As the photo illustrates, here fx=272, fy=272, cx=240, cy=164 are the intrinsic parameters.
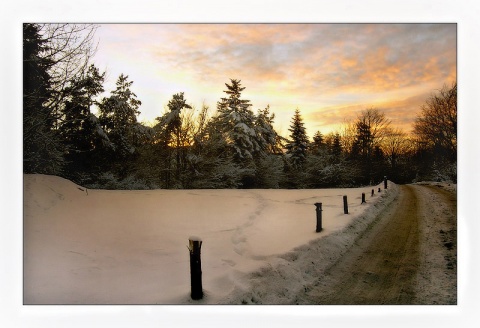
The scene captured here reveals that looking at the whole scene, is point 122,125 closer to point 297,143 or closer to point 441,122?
point 297,143

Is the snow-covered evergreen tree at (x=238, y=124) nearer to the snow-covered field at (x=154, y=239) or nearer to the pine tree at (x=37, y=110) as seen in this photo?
the snow-covered field at (x=154, y=239)

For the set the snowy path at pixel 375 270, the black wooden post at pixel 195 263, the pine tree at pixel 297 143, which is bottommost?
the snowy path at pixel 375 270

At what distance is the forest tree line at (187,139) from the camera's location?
12.3 ft

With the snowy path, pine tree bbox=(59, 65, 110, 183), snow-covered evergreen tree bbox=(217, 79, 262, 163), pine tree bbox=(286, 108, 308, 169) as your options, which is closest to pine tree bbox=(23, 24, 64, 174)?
pine tree bbox=(59, 65, 110, 183)

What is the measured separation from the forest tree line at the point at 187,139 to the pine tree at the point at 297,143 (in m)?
0.02

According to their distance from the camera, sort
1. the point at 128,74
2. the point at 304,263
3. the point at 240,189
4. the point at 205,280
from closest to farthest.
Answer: the point at 205,280, the point at 304,263, the point at 128,74, the point at 240,189

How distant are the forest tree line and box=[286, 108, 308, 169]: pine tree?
16mm

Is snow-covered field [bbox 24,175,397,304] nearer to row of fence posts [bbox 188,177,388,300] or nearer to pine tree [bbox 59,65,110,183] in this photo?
row of fence posts [bbox 188,177,388,300]

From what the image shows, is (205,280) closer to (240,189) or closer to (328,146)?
(240,189)
